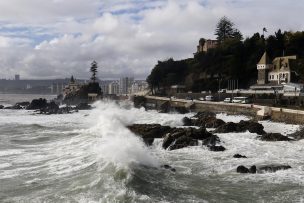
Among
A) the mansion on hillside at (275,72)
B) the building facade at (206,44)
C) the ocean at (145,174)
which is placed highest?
the building facade at (206,44)

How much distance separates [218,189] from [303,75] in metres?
37.1

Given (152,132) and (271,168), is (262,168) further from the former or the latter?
(152,132)

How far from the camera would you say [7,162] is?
21375mm

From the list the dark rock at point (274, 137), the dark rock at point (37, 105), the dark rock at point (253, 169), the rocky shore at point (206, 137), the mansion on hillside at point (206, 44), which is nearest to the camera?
the dark rock at point (253, 169)

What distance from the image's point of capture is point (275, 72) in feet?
194

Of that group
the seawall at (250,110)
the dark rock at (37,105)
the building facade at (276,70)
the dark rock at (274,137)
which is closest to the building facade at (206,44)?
the building facade at (276,70)

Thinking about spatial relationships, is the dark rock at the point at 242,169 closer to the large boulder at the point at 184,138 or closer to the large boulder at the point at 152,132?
the large boulder at the point at 184,138

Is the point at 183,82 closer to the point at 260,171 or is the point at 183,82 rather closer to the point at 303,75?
the point at 303,75

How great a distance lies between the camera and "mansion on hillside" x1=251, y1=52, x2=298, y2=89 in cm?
5597

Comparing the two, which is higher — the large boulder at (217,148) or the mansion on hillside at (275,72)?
the mansion on hillside at (275,72)

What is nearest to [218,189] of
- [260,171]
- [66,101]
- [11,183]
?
[260,171]

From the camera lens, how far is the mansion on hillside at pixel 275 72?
184 feet

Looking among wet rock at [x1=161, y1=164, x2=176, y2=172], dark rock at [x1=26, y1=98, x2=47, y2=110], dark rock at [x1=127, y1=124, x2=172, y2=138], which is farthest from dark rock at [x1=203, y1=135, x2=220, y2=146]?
dark rock at [x1=26, y1=98, x2=47, y2=110]

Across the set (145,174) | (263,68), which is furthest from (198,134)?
(263,68)
